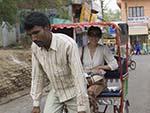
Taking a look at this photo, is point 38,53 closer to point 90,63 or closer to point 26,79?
point 90,63

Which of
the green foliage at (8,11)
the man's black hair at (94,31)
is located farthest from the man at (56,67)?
the green foliage at (8,11)

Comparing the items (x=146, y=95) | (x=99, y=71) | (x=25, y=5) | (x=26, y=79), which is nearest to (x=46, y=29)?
(x=99, y=71)

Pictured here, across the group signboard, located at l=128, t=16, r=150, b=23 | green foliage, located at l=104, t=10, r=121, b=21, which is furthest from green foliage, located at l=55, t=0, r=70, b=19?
green foliage, located at l=104, t=10, r=121, b=21

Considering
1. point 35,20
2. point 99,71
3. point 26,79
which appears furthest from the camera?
point 26,79

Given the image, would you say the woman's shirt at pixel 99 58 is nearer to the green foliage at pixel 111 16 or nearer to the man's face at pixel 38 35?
the man's face at pixel 38 35

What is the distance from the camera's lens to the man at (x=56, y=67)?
4.88 metres

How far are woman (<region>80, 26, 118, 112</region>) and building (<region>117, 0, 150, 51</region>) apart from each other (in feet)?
186

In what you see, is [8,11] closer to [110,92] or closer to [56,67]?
[110,92]

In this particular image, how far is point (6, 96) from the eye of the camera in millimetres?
15203

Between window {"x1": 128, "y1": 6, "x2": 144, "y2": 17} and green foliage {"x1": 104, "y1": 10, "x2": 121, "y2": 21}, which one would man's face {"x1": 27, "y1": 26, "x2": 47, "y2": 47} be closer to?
window {"x1": 128, "y1": 6, "x2": 144, "y2": 17}

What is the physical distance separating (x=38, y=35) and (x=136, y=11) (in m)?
68.6

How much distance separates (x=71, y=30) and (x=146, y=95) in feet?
22.1

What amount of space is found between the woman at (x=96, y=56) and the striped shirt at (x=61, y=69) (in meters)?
2.29

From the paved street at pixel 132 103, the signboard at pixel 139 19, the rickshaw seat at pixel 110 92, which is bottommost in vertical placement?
the paved street at pixel 132 103
